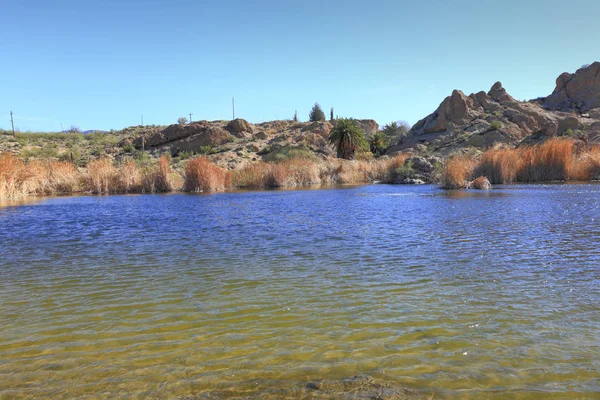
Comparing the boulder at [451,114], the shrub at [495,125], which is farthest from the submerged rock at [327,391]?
the boulder at [451,114]

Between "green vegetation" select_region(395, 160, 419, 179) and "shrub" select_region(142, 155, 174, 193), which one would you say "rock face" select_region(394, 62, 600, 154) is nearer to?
"green vegetation" select_region(395, 160, 419, 179)

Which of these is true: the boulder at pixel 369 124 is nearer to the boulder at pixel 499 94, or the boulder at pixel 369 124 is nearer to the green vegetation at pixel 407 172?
the boulder at pixel 499 94

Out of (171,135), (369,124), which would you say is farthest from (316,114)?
(171,135)

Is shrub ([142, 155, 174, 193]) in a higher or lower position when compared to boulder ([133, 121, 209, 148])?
lower

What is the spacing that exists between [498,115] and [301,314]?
231 ft

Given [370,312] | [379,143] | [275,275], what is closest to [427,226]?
[275,275]

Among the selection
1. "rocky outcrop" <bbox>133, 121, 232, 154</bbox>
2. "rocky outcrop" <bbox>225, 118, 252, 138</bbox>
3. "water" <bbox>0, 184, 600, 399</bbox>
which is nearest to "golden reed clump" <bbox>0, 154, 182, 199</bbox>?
"water" <bbox>0, 184, 600, 399</bbox>

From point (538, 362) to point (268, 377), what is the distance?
222 cm

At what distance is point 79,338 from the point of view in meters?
4.40

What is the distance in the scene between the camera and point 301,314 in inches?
190

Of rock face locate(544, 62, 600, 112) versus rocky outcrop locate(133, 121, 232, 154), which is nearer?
rocky outcrop locate(133, 121, 232, 154)

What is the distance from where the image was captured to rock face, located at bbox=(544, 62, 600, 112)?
2685 inches

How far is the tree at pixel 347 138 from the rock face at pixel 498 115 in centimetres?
1098

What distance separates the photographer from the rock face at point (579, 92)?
68.2 meters
